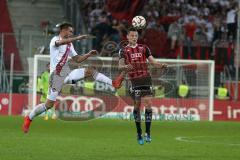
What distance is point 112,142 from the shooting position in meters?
19.0

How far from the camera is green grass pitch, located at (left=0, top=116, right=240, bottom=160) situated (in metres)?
15.5

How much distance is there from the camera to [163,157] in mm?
15422

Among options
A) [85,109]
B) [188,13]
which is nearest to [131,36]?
[85,109]

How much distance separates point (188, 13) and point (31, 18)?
7209mm

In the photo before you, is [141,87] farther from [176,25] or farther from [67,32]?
[176,25]

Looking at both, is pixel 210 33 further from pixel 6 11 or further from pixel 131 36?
pixel 131 36

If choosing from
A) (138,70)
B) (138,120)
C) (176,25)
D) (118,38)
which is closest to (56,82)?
(138,70)

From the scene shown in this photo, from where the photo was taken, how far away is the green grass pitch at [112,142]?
1553 centimetres

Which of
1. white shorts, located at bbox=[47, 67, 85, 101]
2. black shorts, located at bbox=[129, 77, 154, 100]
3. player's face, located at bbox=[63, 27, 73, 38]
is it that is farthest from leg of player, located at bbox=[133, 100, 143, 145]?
player's face, located at bbox=[63, 27, 73, 38]

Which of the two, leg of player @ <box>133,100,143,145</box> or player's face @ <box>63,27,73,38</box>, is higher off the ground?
player's face @ <box>63,27,73,38</box>

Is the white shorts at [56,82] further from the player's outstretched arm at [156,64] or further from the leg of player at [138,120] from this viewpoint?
the player's outstretched arm at [156,64]

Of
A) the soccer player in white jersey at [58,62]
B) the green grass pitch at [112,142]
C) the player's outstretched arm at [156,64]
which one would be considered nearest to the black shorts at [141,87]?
the player's outstretched arm at [156,64]

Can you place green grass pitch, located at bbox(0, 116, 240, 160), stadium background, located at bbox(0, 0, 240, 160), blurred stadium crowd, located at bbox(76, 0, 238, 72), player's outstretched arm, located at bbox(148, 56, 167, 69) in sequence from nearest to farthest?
1. green grass pitch, located at bbox(0, 116, 240, 160)
2. player's outstretched arm, located at bbox(148, 56, 167, 69)
3. stadium background, located at bbox(0, 0, 240, 160)
4. blurred stadium crowd, located at bbox(76, 0, 238, 72)

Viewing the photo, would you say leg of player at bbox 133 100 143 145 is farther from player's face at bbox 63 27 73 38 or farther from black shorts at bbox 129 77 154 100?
player's face at bbox 63 27 73 38
